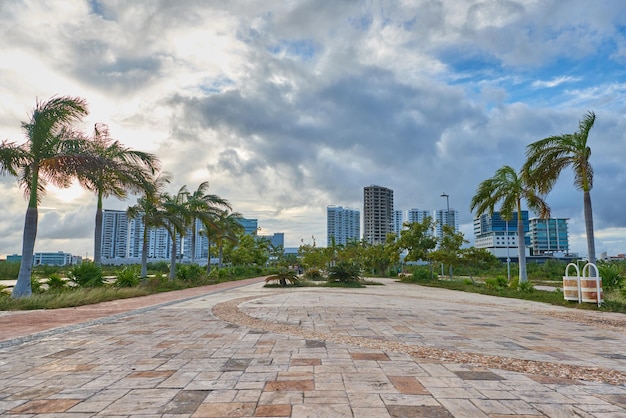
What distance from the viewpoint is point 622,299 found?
1231 centimetres

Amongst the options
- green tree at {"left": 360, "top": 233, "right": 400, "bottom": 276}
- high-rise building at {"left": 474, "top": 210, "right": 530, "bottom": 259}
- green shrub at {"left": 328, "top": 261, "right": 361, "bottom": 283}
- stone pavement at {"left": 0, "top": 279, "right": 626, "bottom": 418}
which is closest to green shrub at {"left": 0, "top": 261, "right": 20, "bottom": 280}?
green shrub at {"left": 328, "top": 261, "right": 361, "bottom": 283}

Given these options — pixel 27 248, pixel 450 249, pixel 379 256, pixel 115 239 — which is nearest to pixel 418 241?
pixel 450 249

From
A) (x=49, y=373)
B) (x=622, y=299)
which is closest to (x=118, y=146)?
(x=49, y=373)

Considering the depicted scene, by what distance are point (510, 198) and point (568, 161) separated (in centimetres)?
504

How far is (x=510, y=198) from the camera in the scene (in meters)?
18.9

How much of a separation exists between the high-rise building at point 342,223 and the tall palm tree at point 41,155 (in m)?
111

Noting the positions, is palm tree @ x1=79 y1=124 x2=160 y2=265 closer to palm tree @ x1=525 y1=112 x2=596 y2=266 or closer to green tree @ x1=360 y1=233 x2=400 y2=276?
palm tree @ x1=525 y1=112 x2=596 y2=266

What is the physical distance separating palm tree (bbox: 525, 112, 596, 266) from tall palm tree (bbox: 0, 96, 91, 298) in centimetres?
1598

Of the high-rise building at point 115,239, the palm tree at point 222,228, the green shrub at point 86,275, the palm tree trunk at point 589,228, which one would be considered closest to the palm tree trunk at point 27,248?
the green shrub at point 86,275

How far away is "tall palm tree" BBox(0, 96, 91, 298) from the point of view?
40.0 ft

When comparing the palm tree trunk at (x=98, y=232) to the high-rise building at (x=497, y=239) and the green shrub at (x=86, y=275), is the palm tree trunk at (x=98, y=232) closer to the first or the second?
the green shrub at (x=86, y=275)

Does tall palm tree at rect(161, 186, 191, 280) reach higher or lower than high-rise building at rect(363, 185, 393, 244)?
lower

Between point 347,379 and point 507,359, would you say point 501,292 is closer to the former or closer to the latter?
point 507,359

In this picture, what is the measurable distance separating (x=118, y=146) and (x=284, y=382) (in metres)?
16.3
